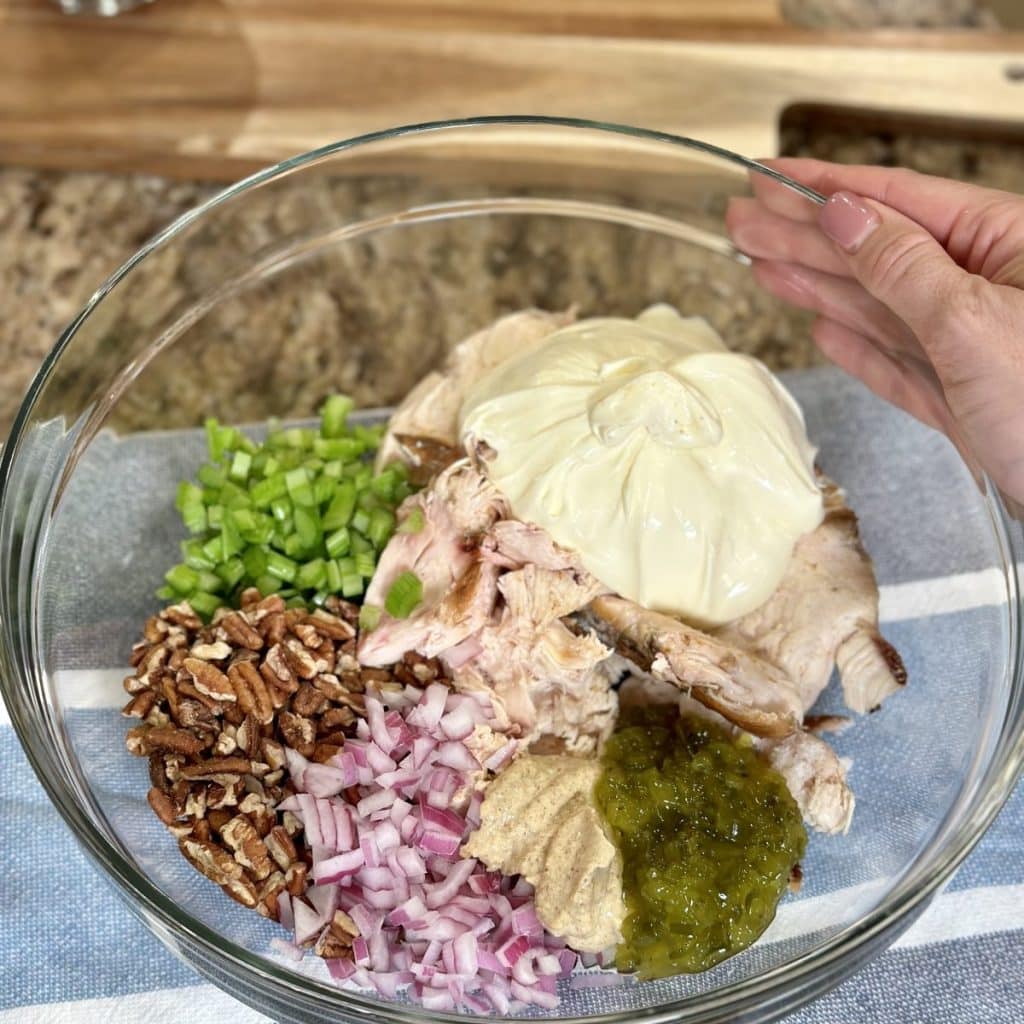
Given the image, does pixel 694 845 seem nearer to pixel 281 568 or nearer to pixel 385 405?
pixel 281 568

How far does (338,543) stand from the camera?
6.07 ft

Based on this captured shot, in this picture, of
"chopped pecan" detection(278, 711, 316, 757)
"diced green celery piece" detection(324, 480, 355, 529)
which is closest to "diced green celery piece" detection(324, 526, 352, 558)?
"diced green celery piece" detection(324, 480, 355, 529)

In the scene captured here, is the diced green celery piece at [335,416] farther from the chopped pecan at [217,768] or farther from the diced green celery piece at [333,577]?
the chopped pecan at [217,768]

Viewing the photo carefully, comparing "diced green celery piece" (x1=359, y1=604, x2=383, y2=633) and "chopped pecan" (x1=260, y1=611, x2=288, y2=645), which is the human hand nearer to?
"diced green celery piece" (x1=359, y1=604, x2=383, y2=633)

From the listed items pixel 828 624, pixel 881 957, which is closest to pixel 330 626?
pixel 828 624

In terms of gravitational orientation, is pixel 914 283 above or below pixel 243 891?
above

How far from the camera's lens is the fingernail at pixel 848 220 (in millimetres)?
1742

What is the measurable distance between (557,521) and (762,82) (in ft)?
4.37

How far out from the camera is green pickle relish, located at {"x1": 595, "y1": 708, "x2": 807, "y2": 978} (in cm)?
146

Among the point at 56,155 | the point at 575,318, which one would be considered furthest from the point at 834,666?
the point at 56,155

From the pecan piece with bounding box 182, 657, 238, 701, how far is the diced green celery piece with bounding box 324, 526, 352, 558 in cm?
30

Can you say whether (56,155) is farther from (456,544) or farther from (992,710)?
(992,710)

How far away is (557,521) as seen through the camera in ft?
5.74

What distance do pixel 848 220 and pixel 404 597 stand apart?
3.02 feet
